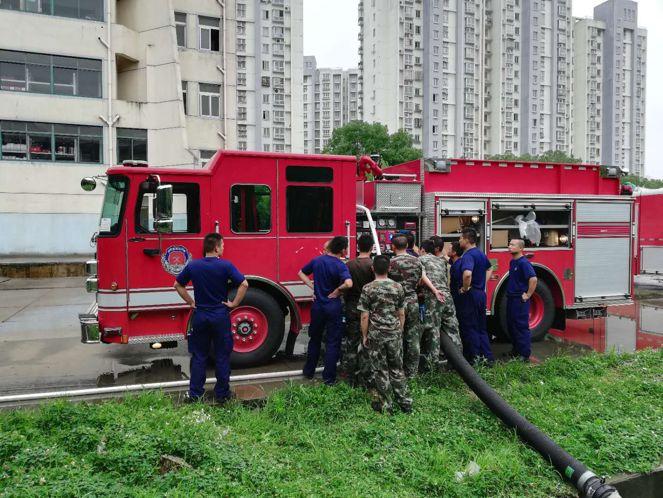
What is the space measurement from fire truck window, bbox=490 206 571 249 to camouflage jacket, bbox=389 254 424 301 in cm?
287

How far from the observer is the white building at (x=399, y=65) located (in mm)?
70188

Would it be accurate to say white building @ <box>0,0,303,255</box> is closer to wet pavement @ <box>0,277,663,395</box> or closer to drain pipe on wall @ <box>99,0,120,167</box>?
drain pipe on wall @ <box>99,0,120,167</box>

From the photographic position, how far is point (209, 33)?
2905cm

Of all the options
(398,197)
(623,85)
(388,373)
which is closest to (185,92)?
Result: (398,197)

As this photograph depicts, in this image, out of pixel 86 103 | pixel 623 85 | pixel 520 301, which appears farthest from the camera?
pixel 623 85

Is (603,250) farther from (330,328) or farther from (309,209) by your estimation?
(330,328)

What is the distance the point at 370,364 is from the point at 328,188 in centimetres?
292

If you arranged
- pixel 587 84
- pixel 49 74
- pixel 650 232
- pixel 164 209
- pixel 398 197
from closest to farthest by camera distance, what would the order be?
1. pixel 164 209
2. pixel 398 197
3. pixel 650 232
4. pixel 49 74
5. pixel 587 84

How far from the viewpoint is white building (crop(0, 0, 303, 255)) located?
2344 centimetres

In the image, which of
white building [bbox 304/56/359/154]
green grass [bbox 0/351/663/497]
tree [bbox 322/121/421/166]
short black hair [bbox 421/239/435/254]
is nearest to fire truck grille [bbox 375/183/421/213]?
short black hair [bbox 421/239/435/254]

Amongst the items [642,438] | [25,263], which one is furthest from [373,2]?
[642,438]

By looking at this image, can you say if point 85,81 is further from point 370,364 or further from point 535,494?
point 535,494

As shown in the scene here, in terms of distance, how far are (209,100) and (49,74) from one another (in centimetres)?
780

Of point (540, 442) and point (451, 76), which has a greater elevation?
point (451, 76)
